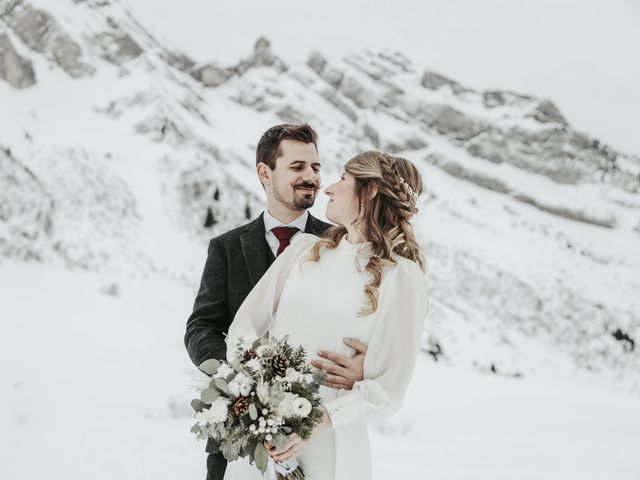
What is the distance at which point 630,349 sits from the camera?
28.5m

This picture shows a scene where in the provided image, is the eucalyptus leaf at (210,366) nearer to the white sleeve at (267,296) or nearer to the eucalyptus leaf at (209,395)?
the eucalyptus leaf at (209,395)

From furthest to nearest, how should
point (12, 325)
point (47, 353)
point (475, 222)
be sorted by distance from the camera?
point (475, 222)
point (12, 325)
point (47, 353)

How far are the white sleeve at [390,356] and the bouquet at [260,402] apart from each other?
0.62 feet

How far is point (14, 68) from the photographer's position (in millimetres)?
34469

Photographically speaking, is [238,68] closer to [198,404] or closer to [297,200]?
[297,200]

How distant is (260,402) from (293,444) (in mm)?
263

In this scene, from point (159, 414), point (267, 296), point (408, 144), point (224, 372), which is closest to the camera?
point (224, 372)

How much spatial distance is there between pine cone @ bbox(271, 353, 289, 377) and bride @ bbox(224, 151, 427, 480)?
28cm

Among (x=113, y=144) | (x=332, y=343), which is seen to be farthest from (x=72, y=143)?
(x=332, y=343)

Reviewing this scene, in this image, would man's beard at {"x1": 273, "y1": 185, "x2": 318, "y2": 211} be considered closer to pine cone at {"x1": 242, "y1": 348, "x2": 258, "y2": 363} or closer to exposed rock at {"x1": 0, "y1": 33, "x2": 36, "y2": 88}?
pine cone at {"x1": 242, "y1": 348, "x2": 258, "y2": 363}

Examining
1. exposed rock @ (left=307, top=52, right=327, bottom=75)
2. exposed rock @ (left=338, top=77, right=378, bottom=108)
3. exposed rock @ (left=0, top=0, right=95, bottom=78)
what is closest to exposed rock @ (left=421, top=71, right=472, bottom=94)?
exposed rock @ (left=338, top=77, right=378, bottom=108)

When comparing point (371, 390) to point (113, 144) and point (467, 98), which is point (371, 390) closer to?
point (113, 144)

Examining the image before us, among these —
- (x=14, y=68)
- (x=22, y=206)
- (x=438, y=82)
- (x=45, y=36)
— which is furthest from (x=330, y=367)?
(x=438, y=82)

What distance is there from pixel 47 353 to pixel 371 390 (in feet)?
24.3
